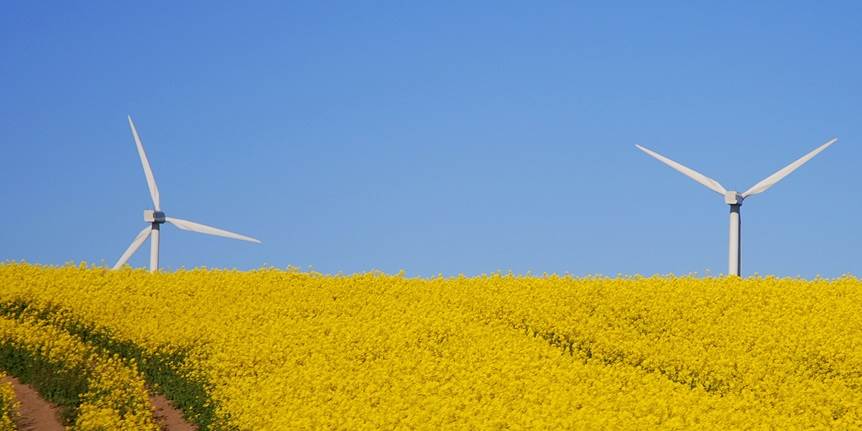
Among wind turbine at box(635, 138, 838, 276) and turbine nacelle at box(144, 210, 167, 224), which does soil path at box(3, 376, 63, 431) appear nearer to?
turbine nacelle at box(144, 210, 167, 224)

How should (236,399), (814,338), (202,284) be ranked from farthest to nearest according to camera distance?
(202,284), (814,338), (236,399)

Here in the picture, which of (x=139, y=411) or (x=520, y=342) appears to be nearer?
(x=139, y=411)

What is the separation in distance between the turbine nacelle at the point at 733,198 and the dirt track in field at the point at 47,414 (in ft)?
84.8

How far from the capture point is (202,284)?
39750mm

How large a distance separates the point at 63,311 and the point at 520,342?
15152 mm

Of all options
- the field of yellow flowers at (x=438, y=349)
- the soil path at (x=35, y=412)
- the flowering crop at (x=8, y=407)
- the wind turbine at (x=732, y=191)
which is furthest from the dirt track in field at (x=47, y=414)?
the wind turbine at (x=732, y=191)

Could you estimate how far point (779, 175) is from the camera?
46406 millimetres

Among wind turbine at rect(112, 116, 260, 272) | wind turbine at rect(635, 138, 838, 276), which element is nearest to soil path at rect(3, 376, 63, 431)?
wind turbine at rect(112, 116, 260, 272)

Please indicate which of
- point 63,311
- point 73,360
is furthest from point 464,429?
point 63,311

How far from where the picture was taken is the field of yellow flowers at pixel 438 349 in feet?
83.6

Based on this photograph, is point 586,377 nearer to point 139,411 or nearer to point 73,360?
point 139,411

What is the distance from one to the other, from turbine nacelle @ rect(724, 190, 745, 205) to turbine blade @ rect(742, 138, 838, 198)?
0.36 m

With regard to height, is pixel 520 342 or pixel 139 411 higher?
pixel 520 342

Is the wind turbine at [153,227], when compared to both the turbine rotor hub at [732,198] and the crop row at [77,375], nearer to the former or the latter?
the crop row at [77,375]
